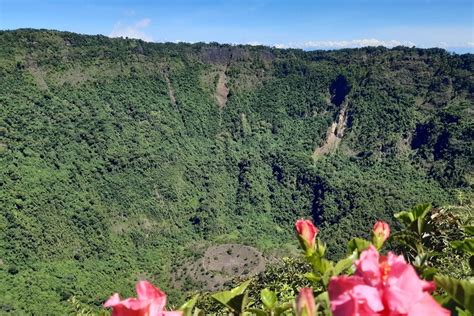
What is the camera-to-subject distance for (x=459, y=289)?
1.34 m

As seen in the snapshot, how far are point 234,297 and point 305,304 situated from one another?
2.05 ft

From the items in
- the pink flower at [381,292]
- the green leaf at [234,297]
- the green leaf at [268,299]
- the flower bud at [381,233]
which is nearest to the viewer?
the pink flower at [381,292]

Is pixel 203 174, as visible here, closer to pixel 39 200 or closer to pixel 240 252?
pixel 240 252

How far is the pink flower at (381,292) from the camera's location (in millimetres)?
1096

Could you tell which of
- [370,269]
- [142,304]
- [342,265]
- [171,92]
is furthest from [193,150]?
[370,269]

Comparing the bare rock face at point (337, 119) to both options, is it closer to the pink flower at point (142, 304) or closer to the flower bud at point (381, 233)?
the flower bud at point (381, 233)

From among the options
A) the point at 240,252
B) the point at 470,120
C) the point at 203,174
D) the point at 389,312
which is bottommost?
the point at 240,252

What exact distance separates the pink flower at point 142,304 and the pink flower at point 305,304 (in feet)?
1.15

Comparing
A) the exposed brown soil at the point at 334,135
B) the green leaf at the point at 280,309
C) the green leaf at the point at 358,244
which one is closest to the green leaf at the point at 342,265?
the green leaf at the point at 358,244

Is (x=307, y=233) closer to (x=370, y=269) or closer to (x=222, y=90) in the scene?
(x=370, y=269)

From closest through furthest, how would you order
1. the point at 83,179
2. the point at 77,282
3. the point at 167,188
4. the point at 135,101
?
the point at 77,282
the point at 83,179
the point at 167,188
the point at 135,101

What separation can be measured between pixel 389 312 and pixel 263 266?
165 feet

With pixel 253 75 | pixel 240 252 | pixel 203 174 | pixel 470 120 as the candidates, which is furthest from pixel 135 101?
pixel 470 120

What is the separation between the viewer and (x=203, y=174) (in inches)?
2825
